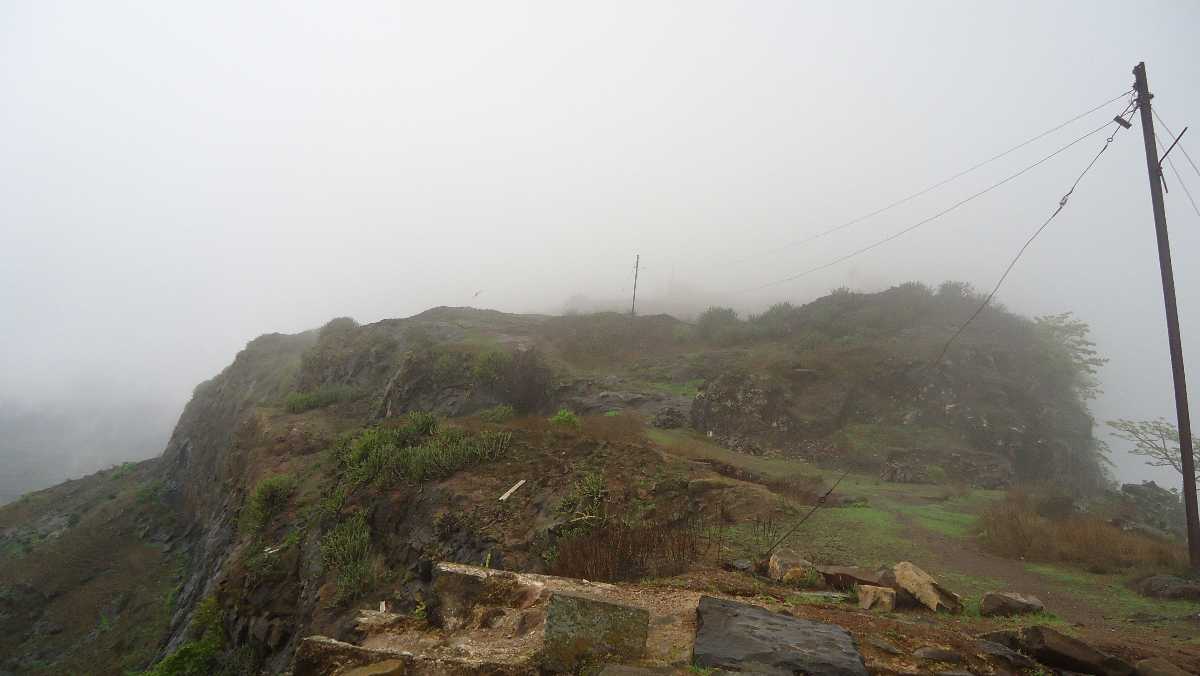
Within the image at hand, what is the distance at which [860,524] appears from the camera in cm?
1034

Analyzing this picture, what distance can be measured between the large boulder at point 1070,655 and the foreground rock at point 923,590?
1.76 metres

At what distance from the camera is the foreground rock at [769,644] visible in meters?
4.04

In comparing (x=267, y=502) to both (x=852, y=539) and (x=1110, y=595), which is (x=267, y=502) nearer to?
(x=852, y=539)

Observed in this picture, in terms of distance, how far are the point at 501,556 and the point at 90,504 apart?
46.1m

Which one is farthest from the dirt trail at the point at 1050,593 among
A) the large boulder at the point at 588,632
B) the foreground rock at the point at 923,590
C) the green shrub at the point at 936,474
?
the green shrub at the point at 936,474

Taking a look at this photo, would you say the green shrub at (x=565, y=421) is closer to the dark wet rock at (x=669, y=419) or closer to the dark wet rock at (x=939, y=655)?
the dark wet rock at (x=669, y=419)

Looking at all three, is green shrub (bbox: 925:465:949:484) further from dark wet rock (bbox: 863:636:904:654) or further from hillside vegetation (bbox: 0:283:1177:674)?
dark wet rock (bbox: 863:636:904:654)

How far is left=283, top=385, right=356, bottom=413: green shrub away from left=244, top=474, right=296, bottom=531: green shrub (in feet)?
37.9

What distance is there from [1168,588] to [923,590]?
379cm

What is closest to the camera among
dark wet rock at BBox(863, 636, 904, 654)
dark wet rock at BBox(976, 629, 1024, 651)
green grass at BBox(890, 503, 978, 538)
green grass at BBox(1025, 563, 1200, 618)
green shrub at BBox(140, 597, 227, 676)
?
dark wet rock at BBox(863, 636, 904, 654)

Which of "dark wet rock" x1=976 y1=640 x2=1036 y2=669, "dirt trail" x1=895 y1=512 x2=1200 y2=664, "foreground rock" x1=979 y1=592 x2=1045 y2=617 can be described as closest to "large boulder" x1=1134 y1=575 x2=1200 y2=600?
"dirt trail" x1=895 y1=512 x2=1200 y2=664

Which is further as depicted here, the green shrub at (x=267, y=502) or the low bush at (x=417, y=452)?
the green shrub at (x=267, y=502)

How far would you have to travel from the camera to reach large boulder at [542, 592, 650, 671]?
4180 millimetres

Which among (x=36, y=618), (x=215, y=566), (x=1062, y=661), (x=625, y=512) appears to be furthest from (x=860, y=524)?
(x=36, y=618)
